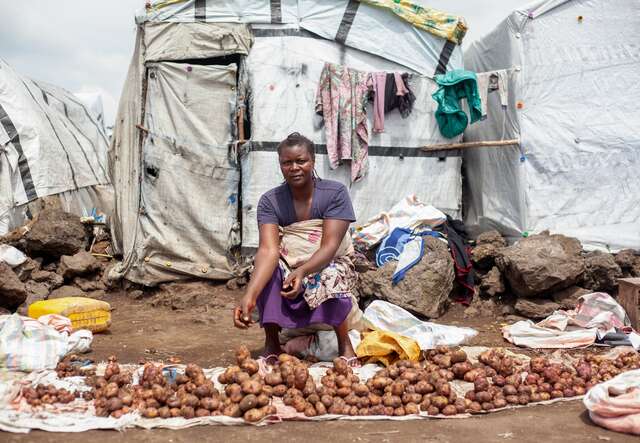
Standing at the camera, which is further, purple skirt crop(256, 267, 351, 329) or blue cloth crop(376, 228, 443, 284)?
blue cloth crop(376, 228, 443, 284)

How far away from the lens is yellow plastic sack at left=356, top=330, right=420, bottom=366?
374cm

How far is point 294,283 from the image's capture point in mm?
3604

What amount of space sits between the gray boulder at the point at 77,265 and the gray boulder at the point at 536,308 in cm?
512

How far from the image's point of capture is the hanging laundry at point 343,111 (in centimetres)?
674

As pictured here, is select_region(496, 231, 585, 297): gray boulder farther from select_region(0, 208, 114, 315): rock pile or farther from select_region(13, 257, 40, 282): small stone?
select_region(13, 257, 40, 282): small stone

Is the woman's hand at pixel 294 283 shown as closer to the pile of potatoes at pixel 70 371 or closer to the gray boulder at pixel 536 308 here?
the pile of potatoes at pixel 70 371

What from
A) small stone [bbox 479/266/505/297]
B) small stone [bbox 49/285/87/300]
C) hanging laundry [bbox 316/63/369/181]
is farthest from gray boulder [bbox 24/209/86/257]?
small stone [bbox 479/266/505/297]

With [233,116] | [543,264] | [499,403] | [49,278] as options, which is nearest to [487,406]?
[499,403]

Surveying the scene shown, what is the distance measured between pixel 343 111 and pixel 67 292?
3971 mm

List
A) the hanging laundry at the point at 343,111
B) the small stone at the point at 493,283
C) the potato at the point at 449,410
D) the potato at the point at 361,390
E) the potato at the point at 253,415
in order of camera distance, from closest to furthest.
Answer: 1. the potato at the point at 253,415
2. the potato at the point at 449,410
3. the potato at the point at 361,390
4. the small stone at the point at 493,283
5. the hanging laundry at the point at 343,111

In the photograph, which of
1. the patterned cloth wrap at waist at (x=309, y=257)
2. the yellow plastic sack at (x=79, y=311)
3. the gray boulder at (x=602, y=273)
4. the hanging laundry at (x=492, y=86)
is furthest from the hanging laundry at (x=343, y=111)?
the yellow plastic sack at (x=79, y=311)

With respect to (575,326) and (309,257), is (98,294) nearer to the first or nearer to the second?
(309,257)

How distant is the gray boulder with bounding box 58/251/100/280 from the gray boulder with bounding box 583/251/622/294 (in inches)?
227

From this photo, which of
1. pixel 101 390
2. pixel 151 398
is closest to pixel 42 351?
pixel 101 390
